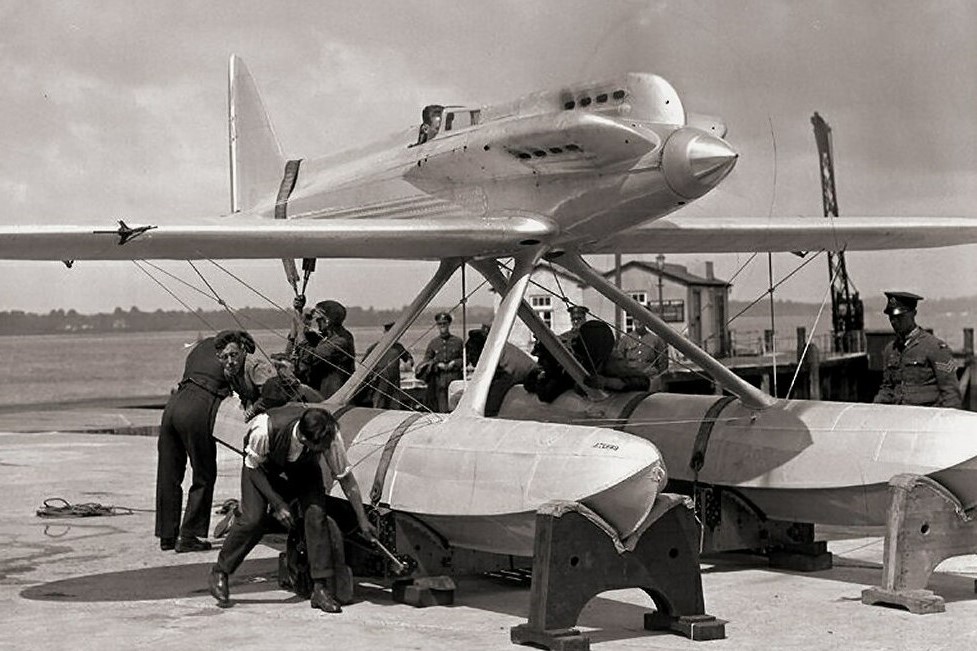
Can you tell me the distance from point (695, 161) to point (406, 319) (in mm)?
2871

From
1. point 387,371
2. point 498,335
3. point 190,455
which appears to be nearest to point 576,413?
point 498,335

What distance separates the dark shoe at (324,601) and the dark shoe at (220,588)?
0.52 m

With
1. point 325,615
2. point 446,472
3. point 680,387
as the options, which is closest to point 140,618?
point 325,615

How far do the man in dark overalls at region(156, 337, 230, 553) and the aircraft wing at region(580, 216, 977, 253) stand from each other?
10.8ft

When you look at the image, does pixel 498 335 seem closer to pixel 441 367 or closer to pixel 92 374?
pixel 441 367

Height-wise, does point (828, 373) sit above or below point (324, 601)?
above

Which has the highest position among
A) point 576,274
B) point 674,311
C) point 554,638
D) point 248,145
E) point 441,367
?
point 674,311

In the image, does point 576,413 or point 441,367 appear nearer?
point 576,413

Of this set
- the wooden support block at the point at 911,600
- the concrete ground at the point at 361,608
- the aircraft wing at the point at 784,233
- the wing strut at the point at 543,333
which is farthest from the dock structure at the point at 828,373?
the wooden support block at the point at 911,600

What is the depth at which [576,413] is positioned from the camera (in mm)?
10586

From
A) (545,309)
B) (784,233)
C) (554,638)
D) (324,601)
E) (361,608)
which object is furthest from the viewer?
(545,309)

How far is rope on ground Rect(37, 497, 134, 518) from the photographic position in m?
12.3

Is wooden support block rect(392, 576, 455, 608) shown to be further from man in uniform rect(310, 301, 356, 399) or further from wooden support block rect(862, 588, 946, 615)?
man in uniform rect(310, 301, 356, 399)

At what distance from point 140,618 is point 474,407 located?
8.18ft
